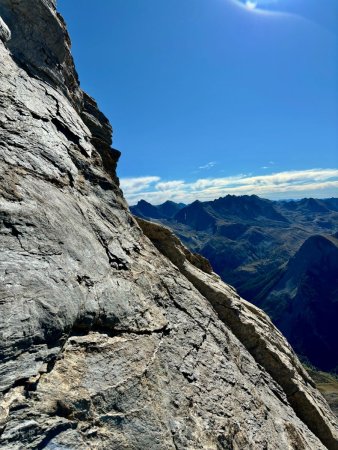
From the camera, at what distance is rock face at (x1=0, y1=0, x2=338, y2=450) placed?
12594 mm

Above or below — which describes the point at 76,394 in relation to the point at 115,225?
below

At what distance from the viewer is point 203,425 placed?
659 inches

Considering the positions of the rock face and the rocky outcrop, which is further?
the rocky outcrop

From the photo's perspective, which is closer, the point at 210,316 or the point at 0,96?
the point at 0,96

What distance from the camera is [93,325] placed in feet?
54.3

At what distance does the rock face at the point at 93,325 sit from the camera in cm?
1259

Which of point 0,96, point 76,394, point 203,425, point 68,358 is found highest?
point 0,96

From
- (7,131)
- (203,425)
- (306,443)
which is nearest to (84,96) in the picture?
(7,131)

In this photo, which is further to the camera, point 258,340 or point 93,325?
point 258,340

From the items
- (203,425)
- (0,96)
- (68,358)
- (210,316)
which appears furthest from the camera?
(210,316)

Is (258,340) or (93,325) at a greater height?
(93,325)

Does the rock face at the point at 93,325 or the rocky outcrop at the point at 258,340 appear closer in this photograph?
the rock face at the point at 93,325

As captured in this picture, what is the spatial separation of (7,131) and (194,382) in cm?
1668

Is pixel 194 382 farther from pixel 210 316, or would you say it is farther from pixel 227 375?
pixel 210 316
